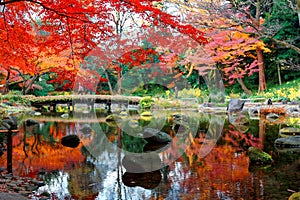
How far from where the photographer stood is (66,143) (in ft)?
24.6

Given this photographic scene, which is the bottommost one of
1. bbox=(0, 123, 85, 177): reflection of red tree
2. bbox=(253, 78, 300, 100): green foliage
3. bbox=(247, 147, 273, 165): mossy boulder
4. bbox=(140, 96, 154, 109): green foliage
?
bbox=(0, 123, 85, 177): reflection of red tree

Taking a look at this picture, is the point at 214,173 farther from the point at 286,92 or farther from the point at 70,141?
the point at 286,92

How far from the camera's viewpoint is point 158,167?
5.32 meters

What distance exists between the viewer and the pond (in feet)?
13.2

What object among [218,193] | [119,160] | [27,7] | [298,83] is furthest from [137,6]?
[298,83]

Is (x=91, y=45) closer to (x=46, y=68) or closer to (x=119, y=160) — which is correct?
(x=119, y=160)

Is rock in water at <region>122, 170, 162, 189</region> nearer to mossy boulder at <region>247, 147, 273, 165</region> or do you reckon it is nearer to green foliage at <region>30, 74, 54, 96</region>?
mossy boulder at <region>247, 147, 273, 165</region>

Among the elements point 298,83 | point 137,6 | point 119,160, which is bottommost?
point 119,160

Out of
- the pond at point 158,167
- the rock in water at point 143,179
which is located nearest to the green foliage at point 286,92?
the pond at point 158,167

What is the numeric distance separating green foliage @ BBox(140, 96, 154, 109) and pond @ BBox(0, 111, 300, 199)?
1048 cm

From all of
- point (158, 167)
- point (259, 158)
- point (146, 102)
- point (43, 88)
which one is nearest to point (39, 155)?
point (158, 167)

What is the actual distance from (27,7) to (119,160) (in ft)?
Answer: 11.5

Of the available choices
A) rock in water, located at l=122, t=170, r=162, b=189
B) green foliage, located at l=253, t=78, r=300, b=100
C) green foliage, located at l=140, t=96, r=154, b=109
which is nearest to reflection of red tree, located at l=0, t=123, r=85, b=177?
rock in water, located at l=122, t=170, r=162, b=189

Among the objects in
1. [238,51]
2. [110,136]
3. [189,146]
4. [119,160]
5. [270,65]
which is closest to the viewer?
[119,160]
